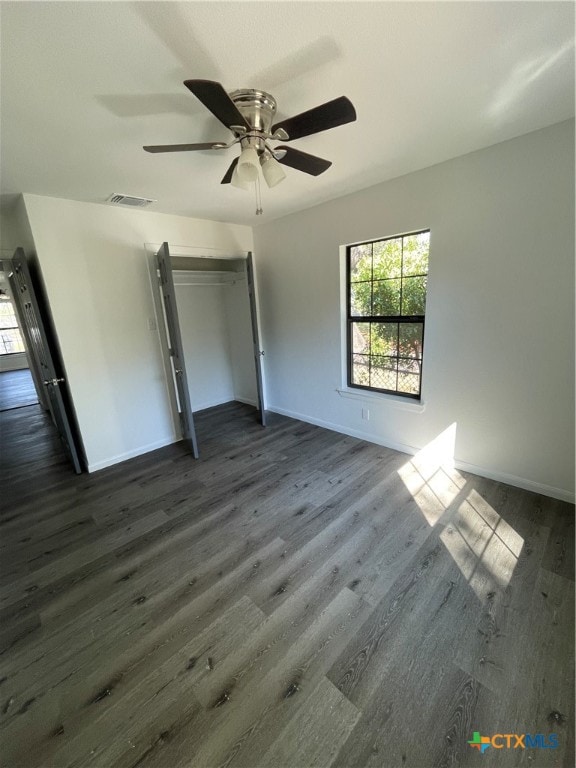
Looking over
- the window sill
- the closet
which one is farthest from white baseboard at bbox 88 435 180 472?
the window sill

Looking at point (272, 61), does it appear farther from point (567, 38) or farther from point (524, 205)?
point (524, 205)

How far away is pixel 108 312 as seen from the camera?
9.86 feet

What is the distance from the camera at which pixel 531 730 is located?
1.10 metres

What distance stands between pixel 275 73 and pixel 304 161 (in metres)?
0.40

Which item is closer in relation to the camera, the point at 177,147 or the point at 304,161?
the point at 177,147

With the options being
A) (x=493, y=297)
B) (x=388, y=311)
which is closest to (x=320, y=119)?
(x=493, y=297)

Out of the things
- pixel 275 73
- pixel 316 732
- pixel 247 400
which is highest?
pixel 275 73

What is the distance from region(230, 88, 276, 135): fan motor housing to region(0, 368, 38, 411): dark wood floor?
6.23 meters

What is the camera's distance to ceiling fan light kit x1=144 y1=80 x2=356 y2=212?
3.89 feet

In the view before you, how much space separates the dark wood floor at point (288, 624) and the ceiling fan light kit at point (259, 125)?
7.41 feet

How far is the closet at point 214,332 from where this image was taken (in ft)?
11.9

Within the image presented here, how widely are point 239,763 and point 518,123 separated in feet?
11.3

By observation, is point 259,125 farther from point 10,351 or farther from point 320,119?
point 10,351

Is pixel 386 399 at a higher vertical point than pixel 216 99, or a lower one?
lower
